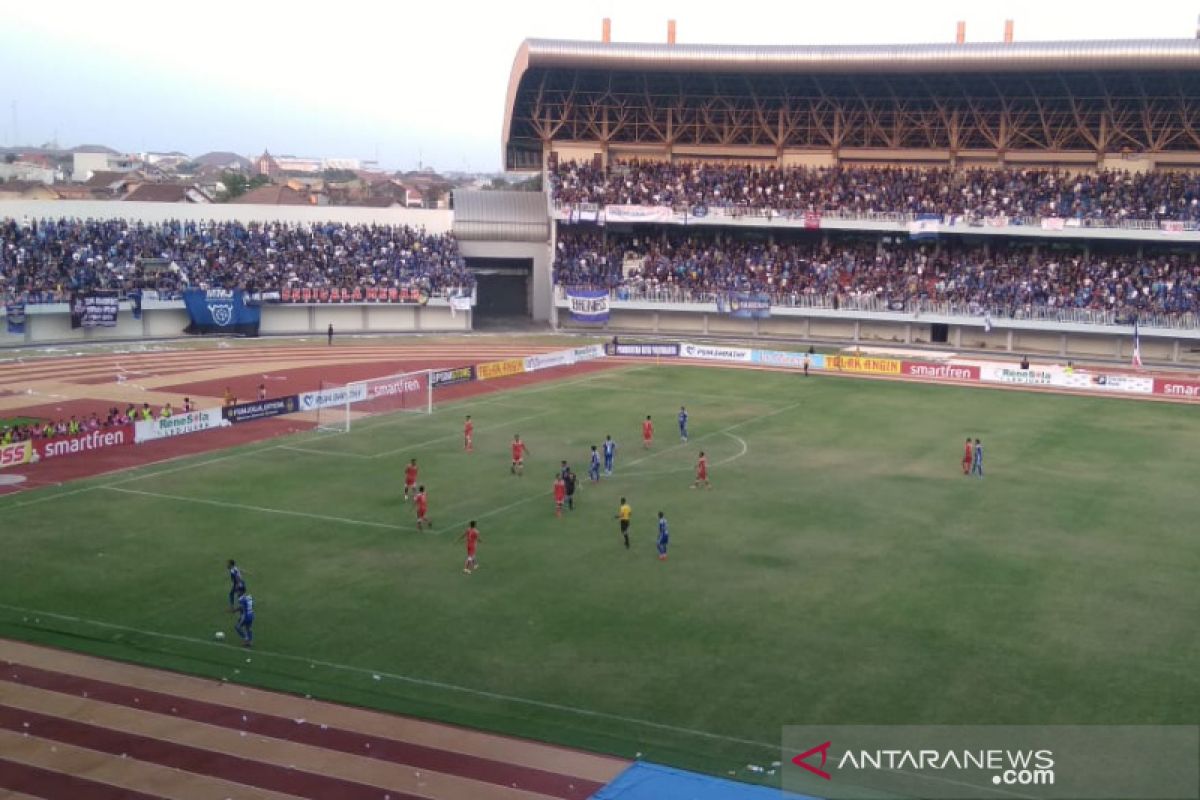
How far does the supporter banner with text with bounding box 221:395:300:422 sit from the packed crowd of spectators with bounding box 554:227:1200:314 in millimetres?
32256

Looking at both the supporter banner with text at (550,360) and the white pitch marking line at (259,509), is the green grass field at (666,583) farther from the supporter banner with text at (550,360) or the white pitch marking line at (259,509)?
the supporter banner with text at (550,360)

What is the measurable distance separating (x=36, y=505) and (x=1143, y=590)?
26.8 metres

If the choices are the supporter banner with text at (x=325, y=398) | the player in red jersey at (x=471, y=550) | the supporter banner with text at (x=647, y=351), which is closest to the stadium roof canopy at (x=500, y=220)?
the supporter banner with text at (x=647, y=351)

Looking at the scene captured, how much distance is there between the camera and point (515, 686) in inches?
747

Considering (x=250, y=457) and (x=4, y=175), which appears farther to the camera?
(x=4, y=175)

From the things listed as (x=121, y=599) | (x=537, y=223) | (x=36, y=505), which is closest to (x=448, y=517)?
(x=121, y=599)

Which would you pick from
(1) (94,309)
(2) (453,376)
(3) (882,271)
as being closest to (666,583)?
(2) (453,376)

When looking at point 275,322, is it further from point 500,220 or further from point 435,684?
point 435,684

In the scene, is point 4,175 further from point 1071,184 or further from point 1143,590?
point 1143,590

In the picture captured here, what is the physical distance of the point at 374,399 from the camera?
46688 millimetres

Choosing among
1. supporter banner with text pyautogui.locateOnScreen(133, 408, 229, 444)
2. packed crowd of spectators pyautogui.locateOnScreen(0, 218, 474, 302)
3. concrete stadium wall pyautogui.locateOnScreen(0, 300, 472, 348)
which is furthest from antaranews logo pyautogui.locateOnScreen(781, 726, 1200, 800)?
packed crowd of spectators pyautogui.locateOnScreen(0, 218, 474, 302)

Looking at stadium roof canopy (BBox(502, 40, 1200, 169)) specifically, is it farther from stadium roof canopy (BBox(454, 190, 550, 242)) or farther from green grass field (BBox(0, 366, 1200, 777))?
green grass field (BBox(0, 366, 1200, 777))

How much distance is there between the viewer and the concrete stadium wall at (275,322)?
61312 mm

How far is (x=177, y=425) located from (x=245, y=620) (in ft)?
69.3
